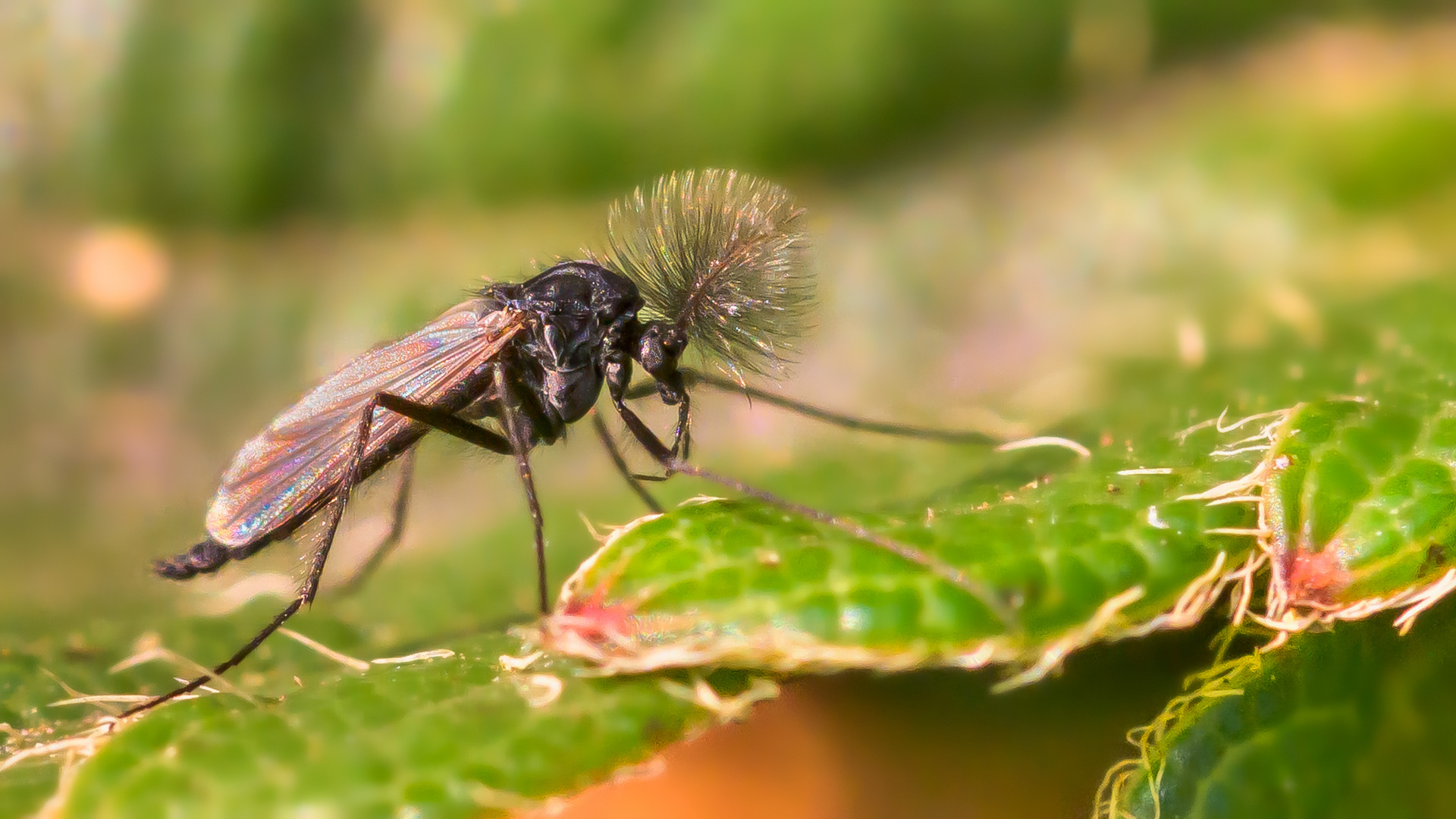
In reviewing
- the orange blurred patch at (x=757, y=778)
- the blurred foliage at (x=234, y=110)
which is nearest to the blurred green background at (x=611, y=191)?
the blurred foliage at (x=234, y=110)

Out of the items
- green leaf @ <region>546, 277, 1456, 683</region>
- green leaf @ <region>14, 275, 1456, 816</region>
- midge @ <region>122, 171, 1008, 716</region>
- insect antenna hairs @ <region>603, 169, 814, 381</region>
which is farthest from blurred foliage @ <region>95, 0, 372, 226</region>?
green leaf @ <region>546, 277, 1456, 683</region>

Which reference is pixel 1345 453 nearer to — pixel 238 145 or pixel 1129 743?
pixel 1129 743

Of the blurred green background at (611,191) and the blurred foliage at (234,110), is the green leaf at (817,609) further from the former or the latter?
the blurred foliage at (234,110)

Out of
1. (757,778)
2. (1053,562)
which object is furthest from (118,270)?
(1053,562)

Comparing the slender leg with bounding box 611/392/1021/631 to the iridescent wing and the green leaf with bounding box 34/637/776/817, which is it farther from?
the iridescent wing

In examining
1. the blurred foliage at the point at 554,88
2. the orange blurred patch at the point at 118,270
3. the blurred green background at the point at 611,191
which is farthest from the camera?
the orange blurred patch at the point at 118,270

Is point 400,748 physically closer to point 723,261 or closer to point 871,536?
point 871,536

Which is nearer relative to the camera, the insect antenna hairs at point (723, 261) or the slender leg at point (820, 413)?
the insect antenna hairs at point (723, 261)
